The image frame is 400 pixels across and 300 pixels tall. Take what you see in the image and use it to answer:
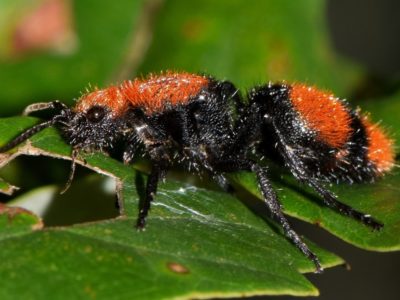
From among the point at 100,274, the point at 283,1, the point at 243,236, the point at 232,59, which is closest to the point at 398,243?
the point at 243,236

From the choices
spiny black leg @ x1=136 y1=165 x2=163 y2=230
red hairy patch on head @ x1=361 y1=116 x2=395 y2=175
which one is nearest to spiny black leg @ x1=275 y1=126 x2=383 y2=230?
red hairy patch on head @ x1=361 y1=116 x2=395 y2=175

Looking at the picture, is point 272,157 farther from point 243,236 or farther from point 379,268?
point 379,268

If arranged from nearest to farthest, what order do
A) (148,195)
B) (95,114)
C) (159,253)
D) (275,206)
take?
(159,253) → (148,195) → (275,206) → (95,114)

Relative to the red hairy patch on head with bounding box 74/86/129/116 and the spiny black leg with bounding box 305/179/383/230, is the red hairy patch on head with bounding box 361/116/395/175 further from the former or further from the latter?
the red hairy patch on head with bounding box 74/86/129/116

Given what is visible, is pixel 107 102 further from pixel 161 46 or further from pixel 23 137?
pixel 161 46

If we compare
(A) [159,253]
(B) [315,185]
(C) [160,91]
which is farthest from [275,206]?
(A) [159,253]

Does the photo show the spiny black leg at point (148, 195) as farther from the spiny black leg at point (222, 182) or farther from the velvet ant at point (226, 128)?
the spiny black leg at point (222, 182)

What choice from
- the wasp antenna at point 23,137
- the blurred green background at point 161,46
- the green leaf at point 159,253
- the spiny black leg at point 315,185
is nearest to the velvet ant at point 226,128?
the spiny black leg at point 315,185
